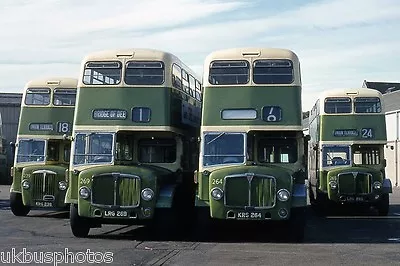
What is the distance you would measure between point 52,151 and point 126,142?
20.3ft

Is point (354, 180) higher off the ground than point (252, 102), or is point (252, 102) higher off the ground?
point (252, 102)

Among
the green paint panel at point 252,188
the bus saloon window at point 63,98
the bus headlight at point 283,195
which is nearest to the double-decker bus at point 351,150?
the green paint panel at point 252,188

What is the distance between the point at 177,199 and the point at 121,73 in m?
3.32

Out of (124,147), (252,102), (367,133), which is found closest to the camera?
(252,102)

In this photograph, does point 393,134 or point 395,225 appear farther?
point 393,134

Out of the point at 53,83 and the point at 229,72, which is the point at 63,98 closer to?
the point at 53,83

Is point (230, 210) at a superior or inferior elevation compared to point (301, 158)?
inferior

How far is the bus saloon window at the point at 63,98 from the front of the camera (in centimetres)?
2295

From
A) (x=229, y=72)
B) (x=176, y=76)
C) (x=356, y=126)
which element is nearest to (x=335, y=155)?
(x=356, y=126)

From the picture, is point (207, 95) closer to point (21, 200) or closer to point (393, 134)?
point (21, 200)

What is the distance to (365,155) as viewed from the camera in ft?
79.4

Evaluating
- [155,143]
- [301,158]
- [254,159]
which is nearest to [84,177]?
[155,143]

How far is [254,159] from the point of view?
55.5 feet

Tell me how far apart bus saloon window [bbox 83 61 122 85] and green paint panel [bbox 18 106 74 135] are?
6.02m
